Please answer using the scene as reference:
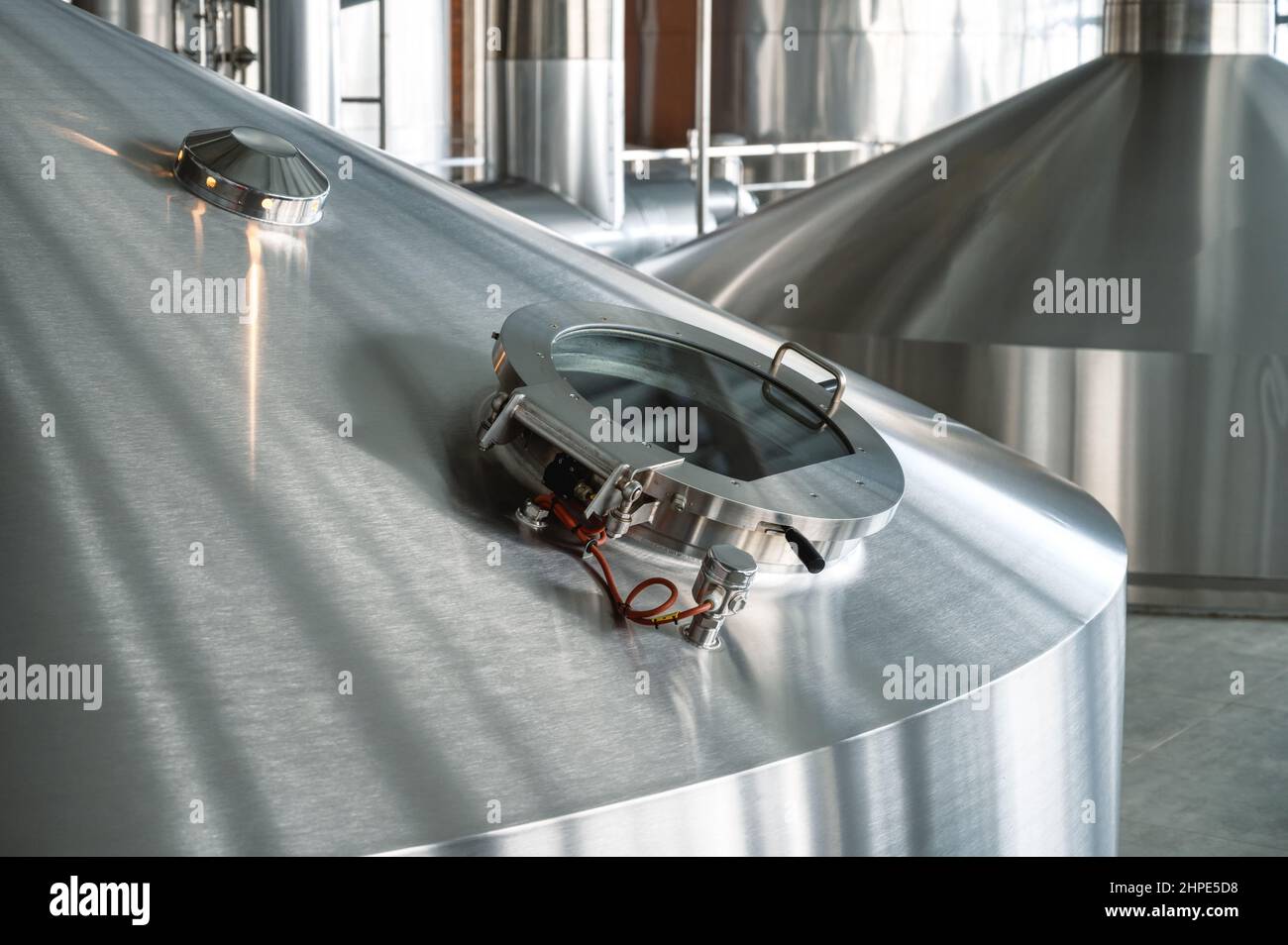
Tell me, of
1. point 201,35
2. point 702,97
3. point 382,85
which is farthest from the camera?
point 382,85

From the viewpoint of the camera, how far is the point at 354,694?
6.02ft

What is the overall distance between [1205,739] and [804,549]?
11.0 feet

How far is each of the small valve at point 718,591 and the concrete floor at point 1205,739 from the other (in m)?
2.39

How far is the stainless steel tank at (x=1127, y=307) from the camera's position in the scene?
584 cm

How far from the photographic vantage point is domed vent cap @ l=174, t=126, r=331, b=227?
2.52 metres

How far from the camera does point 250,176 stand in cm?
254

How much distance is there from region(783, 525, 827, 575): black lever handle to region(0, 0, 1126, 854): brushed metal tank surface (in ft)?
0.19

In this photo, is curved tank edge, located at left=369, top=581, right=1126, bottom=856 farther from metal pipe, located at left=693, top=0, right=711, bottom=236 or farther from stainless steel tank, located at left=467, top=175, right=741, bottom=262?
stainless steel tank, located at left=467, top=175, right=741, bottom=262

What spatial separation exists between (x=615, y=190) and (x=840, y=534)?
8797 millimetres

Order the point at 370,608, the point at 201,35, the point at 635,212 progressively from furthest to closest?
the point at 201,35 < the point at 635,212 < the point at 370,608

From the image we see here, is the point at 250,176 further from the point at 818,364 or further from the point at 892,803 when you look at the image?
the point at 892,803

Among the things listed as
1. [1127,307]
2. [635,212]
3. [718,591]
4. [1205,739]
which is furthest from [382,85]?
[718,591]

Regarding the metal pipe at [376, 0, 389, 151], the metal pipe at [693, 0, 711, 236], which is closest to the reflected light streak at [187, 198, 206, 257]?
the metal pipe at [693, 0, 711, 236]
